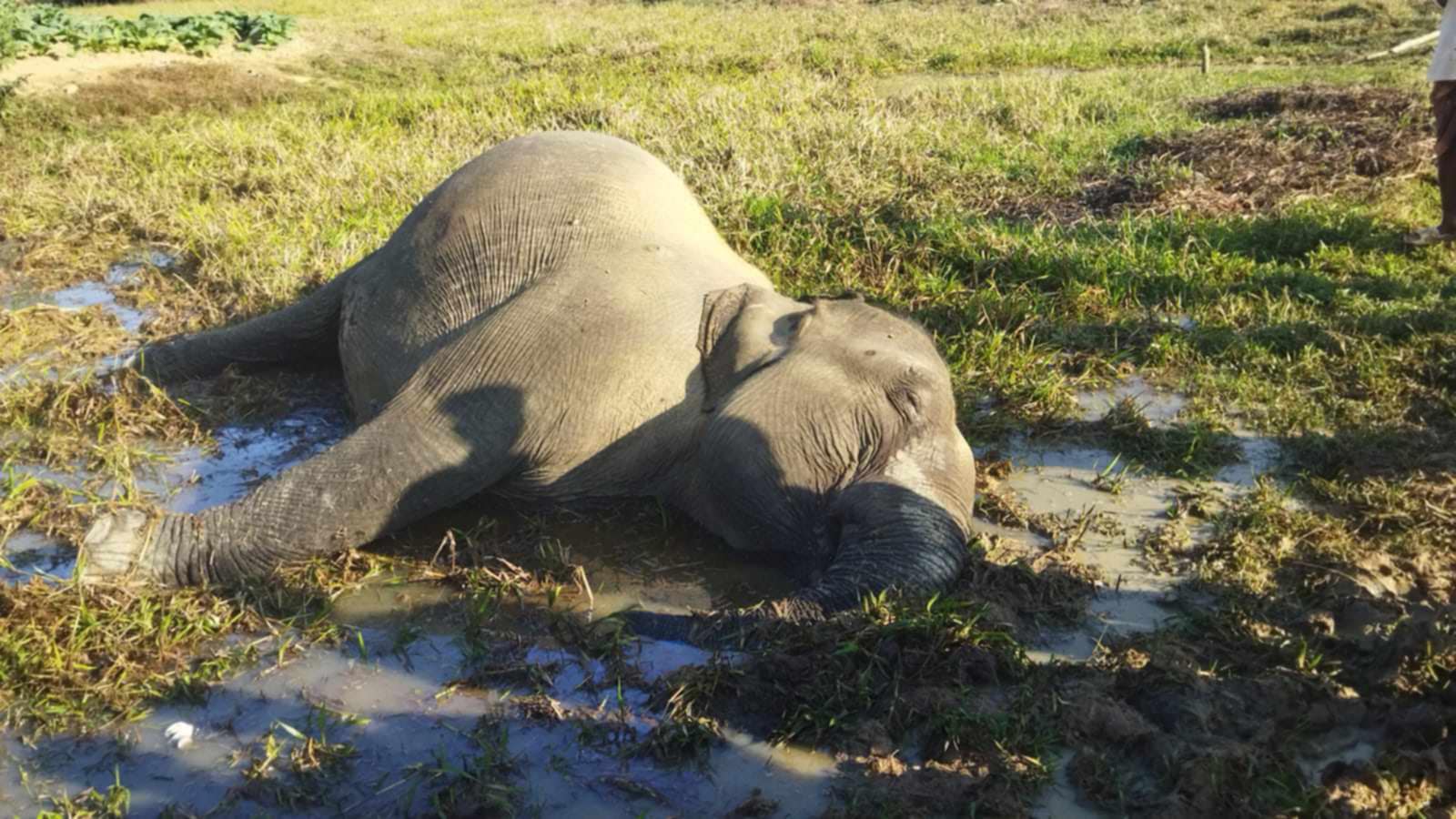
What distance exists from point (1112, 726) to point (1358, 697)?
721mm

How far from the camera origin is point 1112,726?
3320mm

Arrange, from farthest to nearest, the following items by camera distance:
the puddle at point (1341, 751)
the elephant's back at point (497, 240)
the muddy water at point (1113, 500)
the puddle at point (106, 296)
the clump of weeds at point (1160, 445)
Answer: the puddle at point (106, 296)
the clump of weeds at point (1160, 445)
the elephant's back at point (497, 240)
the muddy water at point (1113, 500)
the puddle at point (1341, 751)

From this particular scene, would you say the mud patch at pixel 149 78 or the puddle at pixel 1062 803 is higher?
the mud patch at pixel 149 78

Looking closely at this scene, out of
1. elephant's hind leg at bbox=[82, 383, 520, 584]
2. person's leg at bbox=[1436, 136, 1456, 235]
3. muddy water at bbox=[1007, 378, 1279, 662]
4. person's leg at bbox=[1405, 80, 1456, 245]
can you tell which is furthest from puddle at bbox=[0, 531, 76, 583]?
person's leg at bbox=[1436, 136, 1456, 235]

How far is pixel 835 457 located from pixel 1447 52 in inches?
223

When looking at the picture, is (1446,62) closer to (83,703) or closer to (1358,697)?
(1358,697)

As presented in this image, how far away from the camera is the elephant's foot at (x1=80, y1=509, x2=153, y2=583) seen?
13.3 feet

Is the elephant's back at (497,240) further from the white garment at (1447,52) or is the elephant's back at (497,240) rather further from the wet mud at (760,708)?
the white garment at (1447,52)

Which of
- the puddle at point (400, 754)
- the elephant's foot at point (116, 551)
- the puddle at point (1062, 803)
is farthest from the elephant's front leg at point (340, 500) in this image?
the puddle at point (1062, 803)

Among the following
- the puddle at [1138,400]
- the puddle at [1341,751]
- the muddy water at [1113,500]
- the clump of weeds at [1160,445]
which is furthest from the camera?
the puddle at [1138,400]

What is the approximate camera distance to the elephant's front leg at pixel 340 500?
4.13m

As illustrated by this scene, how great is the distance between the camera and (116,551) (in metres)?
4.10

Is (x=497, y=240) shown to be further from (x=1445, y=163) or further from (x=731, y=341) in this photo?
(x=1445, y=163)

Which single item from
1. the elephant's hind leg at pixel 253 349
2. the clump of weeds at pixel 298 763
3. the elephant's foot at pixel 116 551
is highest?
the elephant's hind leg at pixel 253 349
